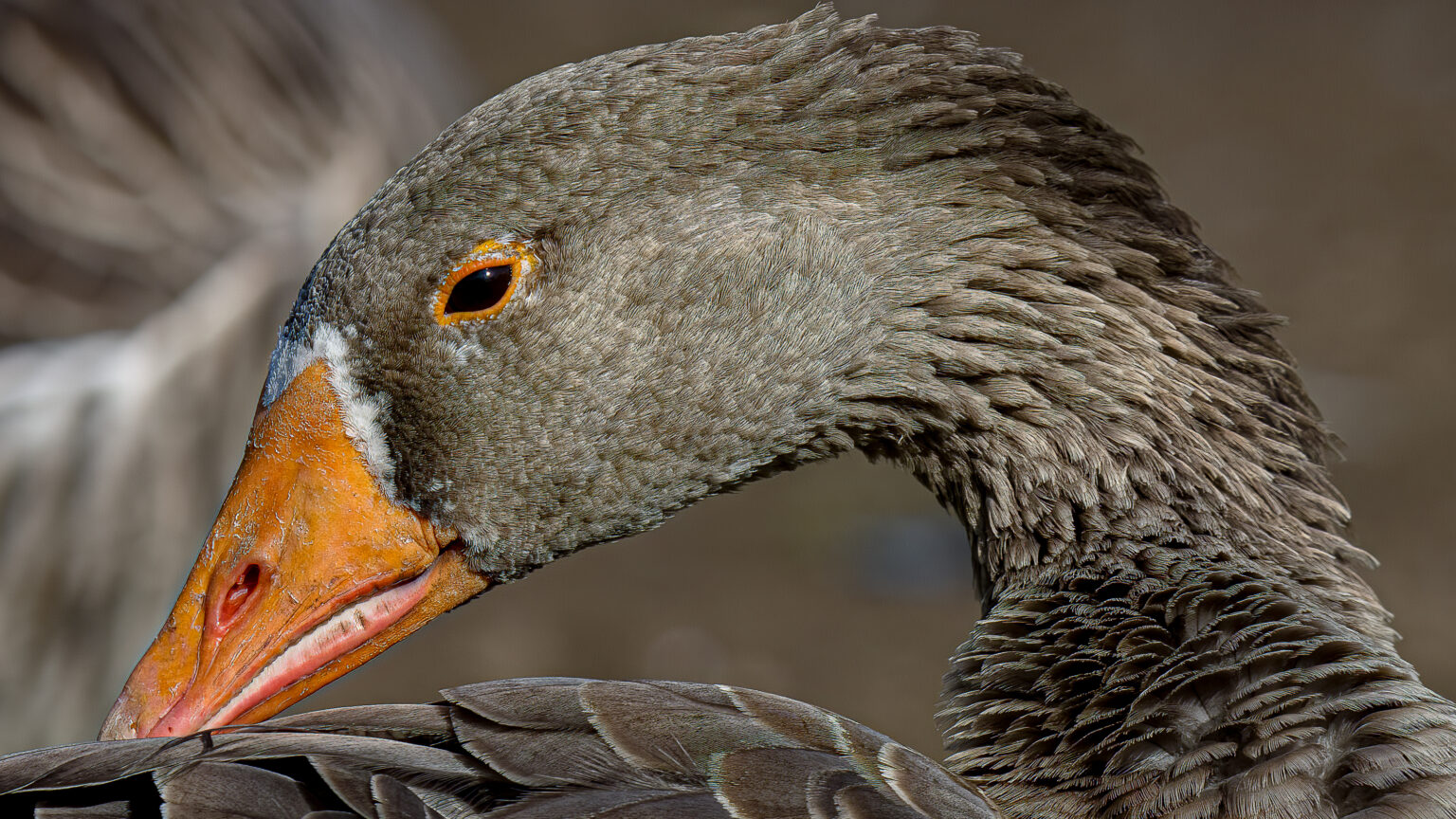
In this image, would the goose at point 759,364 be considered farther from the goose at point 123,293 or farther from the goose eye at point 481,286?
the goose at point 123,293

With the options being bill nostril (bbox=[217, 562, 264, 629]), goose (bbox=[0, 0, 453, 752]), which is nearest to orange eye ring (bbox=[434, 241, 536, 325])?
bill nostril (bbox=[217, 562, 264, 629])

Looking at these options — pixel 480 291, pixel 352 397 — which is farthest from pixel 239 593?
pixel 480 291

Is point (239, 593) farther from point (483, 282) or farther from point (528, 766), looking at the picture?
point (528, 766)

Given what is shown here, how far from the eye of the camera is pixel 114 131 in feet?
16.1

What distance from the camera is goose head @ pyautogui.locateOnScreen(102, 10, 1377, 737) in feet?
9.55

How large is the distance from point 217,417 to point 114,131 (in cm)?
111

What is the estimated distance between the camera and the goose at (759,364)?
2.89 meters

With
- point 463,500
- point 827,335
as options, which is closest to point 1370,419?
point 827,335

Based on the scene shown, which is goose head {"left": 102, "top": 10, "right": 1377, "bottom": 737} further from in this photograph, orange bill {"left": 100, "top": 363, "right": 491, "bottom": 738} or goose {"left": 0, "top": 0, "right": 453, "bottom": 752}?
goose {"left": 0, "top": 0, "right": 453, "bottom": 752}

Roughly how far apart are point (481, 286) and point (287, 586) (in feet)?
2.53

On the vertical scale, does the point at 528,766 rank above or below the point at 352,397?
below

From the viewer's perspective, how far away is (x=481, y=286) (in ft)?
9.55

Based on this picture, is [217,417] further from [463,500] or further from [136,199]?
[463,500]

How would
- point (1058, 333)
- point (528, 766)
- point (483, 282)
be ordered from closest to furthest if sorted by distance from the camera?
1. point (528, 766)
2. point (483, 282)
3. point (1058, 333)
